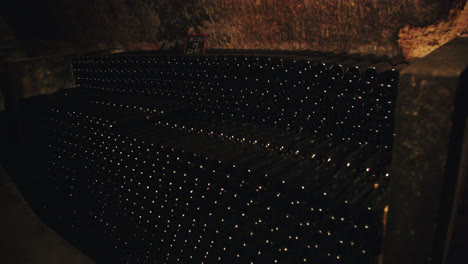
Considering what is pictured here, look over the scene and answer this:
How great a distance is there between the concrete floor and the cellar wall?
2.43 m

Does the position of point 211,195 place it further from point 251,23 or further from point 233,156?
point 251,23

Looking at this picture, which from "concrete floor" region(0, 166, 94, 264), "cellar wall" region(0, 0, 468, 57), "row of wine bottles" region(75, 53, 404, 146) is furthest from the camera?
"concrete floor" region(0, 166, 94, 264)

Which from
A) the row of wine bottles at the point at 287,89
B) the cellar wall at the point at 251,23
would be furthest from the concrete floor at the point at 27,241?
the cellar wall at the point at 251,23

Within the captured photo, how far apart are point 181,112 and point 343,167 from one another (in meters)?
1.49

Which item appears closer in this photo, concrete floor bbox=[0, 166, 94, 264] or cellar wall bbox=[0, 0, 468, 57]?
cellar wall bbox=[0, 0, 468, 57]

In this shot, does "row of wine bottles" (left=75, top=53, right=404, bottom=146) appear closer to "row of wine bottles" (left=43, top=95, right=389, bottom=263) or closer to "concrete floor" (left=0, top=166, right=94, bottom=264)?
"row of wine bottles" (left=43, top=95, right=389, bottom=263)

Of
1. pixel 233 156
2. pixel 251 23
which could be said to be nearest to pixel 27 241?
pixel 233 156

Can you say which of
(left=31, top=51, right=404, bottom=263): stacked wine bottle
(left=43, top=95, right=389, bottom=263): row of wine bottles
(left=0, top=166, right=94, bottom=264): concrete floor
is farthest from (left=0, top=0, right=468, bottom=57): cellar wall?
(left=0, top=166, right=94, bottom=264): concrete floor

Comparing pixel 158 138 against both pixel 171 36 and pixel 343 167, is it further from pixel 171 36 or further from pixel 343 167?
pixel 171 36

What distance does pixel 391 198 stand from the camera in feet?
3.40

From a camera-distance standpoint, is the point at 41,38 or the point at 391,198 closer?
the point at 391,198

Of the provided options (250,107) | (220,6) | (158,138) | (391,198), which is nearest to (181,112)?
(158,138)

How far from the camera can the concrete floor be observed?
8.92 feet

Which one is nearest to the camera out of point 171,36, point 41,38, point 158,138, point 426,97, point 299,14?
point 426,97
